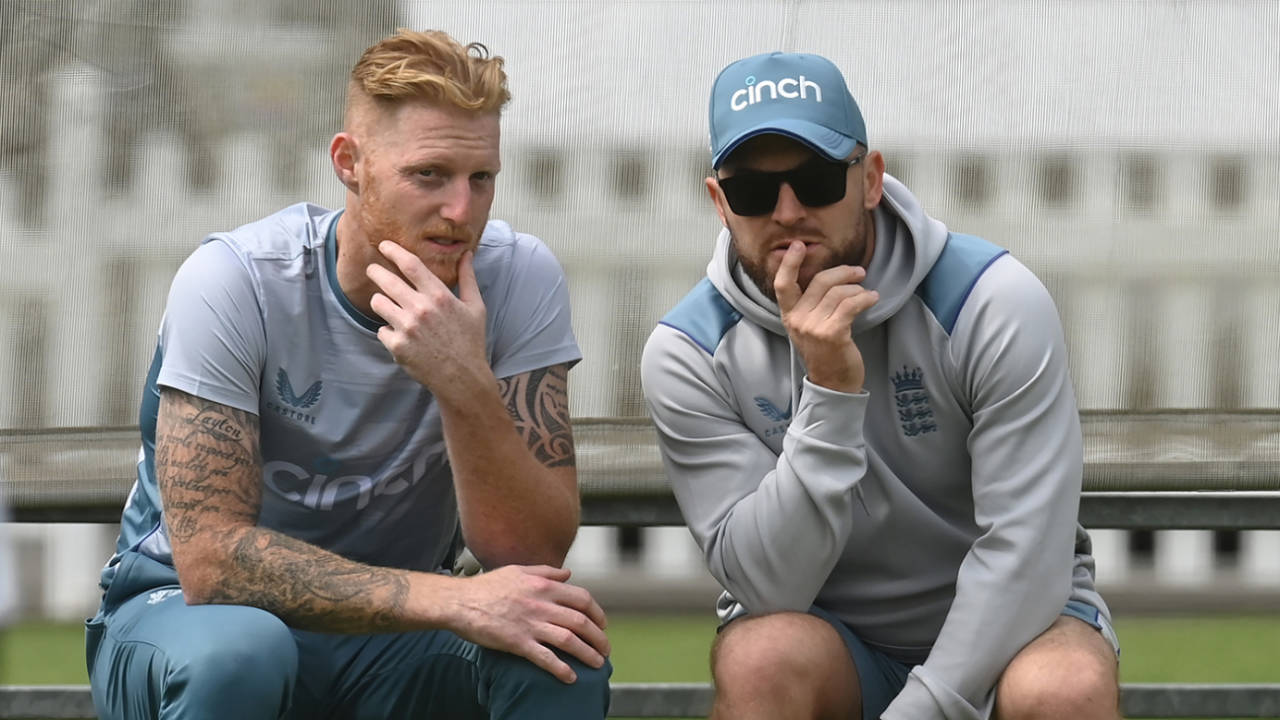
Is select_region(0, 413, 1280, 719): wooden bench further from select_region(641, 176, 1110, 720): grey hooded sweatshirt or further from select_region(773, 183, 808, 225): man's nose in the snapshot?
select_region(773, 183, 808, 225): man's nose

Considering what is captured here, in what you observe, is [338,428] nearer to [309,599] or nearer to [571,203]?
[309,599]

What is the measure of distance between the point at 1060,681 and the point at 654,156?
1.61 metres

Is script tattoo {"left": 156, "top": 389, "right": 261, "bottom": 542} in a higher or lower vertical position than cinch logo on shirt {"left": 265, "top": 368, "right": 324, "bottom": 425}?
lower

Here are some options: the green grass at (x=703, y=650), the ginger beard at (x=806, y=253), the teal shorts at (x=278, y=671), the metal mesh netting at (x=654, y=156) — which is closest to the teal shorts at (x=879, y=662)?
the teal shorts at (x=278, y=671)

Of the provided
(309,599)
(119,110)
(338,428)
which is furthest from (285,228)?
(119,110)

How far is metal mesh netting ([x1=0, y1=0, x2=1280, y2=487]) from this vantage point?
11.4ft

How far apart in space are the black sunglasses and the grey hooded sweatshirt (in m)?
0.19

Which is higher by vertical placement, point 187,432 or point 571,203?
point 571,203

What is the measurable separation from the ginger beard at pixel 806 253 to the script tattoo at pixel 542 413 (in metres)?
0.41

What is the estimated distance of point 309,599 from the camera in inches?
99.7

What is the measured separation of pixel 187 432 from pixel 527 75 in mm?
1356

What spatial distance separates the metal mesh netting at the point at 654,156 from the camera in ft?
11.4

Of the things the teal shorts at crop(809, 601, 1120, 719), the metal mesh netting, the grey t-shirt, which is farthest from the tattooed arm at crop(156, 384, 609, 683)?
the metal mesh netting

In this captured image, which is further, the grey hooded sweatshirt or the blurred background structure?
the blurred background structure
